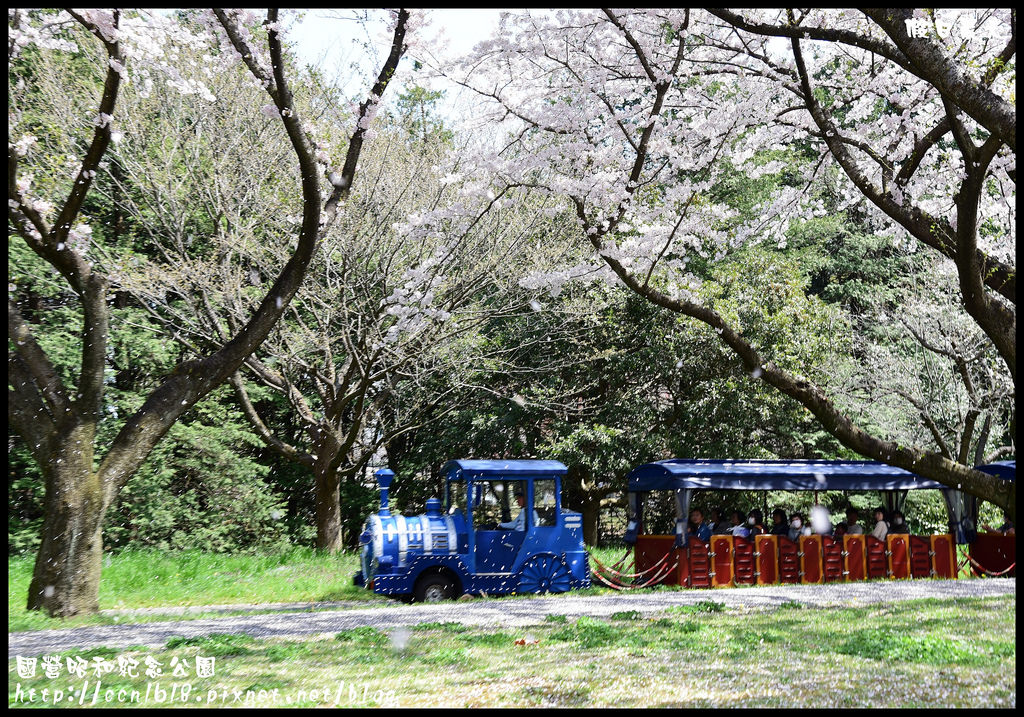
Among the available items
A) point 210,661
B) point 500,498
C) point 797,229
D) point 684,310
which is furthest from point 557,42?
point 797,229

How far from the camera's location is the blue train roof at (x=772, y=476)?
13.8 meters

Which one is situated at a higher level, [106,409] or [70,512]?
[106,409]

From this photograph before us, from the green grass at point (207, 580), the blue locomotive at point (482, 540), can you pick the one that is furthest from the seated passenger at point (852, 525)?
the blue locomotive at point (482, 540)

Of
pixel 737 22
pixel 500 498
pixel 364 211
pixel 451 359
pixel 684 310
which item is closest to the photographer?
pixel 737 22

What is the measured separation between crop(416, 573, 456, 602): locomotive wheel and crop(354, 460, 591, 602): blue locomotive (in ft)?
0.04

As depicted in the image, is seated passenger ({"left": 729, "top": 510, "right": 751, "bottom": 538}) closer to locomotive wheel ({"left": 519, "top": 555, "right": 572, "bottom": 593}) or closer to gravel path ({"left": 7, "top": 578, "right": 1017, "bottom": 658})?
gravel path ({"left": 7, "top": 578, "right": 1017, "bottom": 658})

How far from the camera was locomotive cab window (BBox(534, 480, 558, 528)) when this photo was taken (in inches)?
497

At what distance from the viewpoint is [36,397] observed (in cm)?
969

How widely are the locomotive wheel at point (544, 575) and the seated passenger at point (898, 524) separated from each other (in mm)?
6100

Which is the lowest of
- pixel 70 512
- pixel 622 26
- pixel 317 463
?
pixel 70 512

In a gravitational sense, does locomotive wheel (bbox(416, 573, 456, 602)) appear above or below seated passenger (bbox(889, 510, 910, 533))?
below

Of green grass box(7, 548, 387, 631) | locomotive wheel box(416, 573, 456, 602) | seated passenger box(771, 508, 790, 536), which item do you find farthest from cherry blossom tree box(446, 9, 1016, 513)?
green grass box(7, 548, 387, 631)

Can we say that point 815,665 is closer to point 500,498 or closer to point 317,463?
point 500,498

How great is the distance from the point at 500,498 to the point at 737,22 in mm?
7061
